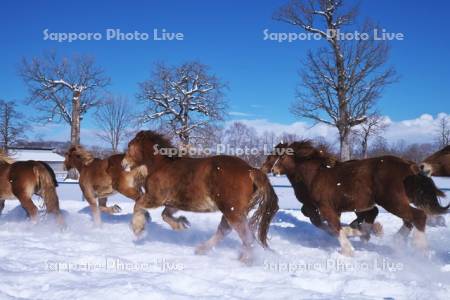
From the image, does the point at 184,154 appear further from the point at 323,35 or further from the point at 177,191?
the point at 323,35

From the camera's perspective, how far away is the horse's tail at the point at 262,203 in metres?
5.62

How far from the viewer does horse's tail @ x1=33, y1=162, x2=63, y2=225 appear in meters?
8.00

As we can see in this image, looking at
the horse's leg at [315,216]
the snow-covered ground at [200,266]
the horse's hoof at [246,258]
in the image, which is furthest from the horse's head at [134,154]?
the horse's leg at [315,216]

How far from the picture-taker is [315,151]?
7156mm

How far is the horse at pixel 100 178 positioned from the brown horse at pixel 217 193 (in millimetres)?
1794

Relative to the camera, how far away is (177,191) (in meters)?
6.11

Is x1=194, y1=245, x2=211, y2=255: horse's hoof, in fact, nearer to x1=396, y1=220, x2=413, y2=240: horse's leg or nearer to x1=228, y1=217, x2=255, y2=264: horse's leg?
x1=228, y1=217, x2=255, y2=264: horse's leg

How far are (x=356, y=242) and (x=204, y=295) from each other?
4.20m

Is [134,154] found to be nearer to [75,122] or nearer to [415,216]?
[415,216]

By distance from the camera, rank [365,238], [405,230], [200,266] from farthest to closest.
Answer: [365,238]
[405,230]
[200,266]

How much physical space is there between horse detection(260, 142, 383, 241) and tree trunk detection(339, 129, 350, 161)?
9.43 metres

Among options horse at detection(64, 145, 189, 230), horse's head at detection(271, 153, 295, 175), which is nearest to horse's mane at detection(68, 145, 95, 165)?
horse at detection(64, 145, 189, 230)

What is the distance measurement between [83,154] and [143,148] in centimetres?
318

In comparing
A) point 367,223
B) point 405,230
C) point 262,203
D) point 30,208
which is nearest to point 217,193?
point 262,203
